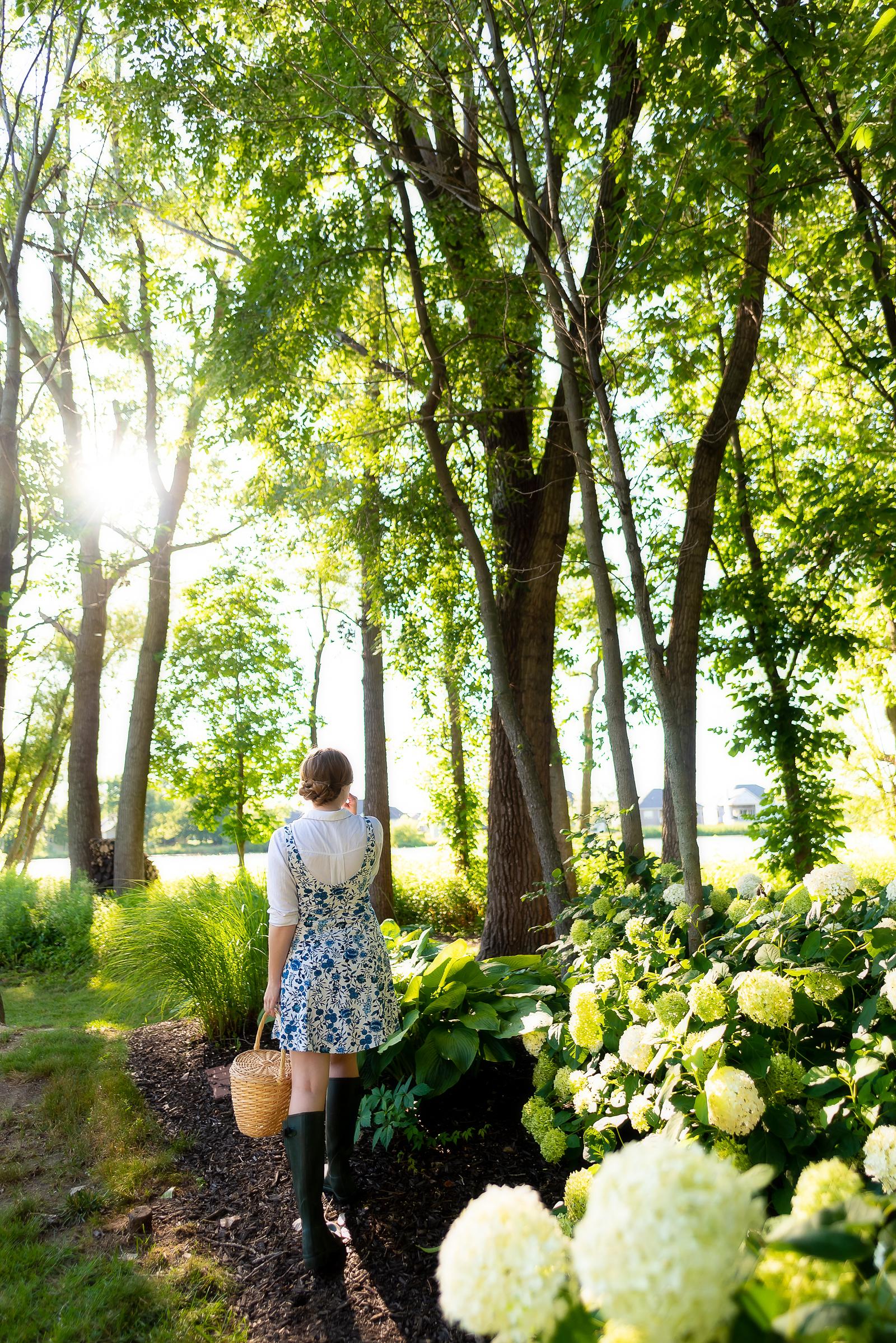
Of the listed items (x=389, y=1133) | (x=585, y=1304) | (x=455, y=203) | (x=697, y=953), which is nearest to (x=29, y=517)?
(x=455, y=203)

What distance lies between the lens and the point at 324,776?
305cm

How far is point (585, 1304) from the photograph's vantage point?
1061 millimetres

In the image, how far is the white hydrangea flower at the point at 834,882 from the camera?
7.64 ft

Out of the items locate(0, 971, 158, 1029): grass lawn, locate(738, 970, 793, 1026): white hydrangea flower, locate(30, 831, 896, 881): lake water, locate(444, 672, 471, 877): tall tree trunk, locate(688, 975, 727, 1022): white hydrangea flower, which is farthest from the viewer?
locate(444, 672, 471, 877): tall tree trunk

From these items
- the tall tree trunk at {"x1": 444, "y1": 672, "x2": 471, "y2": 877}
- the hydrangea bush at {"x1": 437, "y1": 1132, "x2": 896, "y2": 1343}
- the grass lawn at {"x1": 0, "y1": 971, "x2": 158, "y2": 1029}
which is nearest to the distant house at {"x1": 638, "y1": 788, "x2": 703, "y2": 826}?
the tall tree trunk at {"x1": 444, "y1": 672, "x2": 471, "y2": 877}

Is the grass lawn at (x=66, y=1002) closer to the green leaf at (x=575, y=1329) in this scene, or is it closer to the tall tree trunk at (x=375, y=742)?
the tall tree trunk at (x=375, y=742)

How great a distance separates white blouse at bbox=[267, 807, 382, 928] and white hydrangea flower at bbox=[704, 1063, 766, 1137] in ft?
4.72

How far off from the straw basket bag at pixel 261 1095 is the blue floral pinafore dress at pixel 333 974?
0.30 m

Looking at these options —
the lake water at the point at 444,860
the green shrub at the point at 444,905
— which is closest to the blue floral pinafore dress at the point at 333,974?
the lake water at the point at 444,860

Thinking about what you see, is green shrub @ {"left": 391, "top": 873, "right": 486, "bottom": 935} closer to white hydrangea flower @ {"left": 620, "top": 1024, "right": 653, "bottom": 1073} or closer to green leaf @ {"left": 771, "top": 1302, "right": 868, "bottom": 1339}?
white hydrangea flower @ {"left": 620, "top": 1024, "right": 653, "bottom": 1073}

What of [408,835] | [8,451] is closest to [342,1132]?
[8,451]

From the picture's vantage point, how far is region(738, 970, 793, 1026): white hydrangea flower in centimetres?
196

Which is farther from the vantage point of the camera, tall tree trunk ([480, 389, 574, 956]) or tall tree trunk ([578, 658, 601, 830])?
tall tree trunk ([578, 658, 601, 830])

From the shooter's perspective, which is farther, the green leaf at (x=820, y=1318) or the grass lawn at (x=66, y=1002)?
the grass lawn at (x=66, y=1002)
